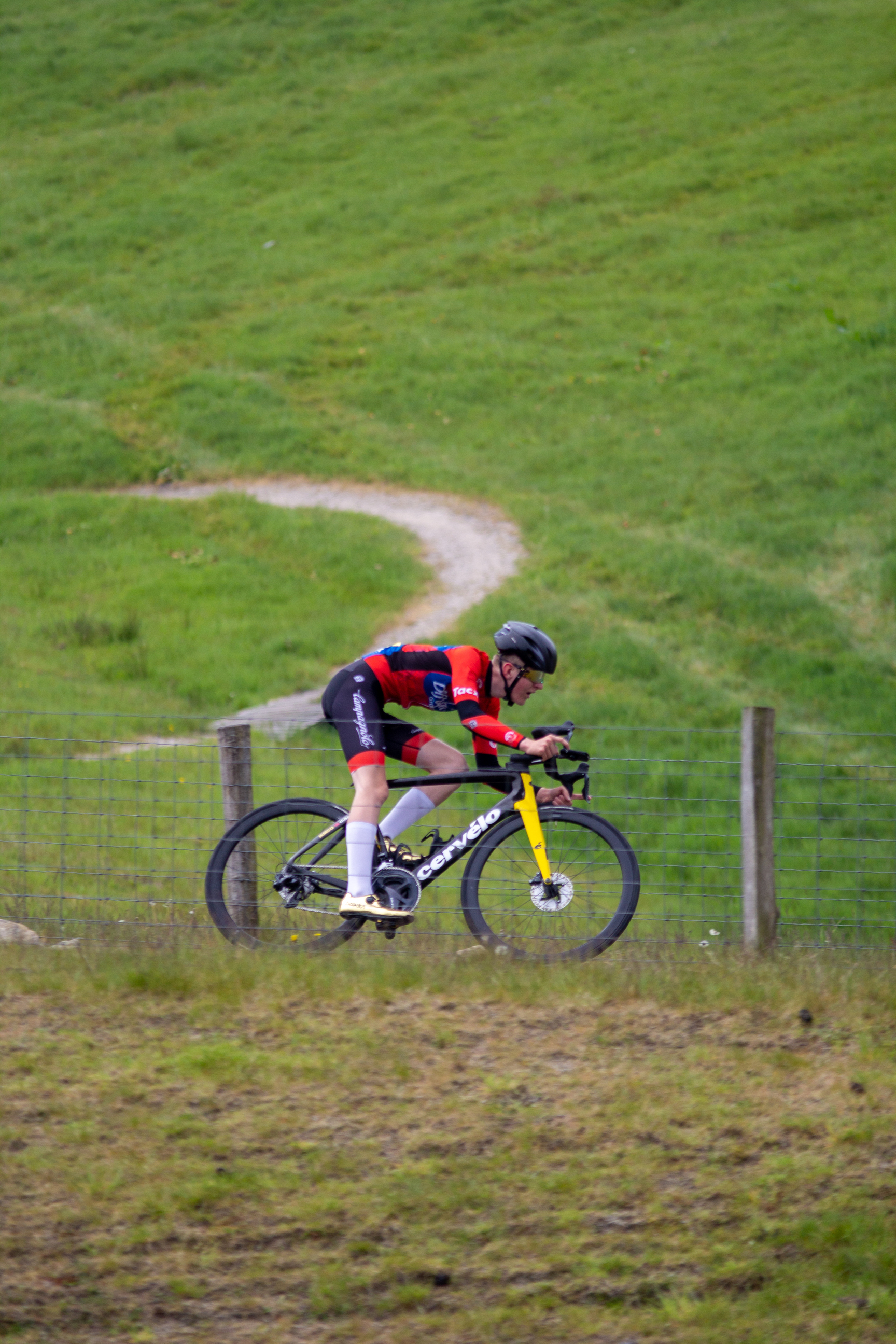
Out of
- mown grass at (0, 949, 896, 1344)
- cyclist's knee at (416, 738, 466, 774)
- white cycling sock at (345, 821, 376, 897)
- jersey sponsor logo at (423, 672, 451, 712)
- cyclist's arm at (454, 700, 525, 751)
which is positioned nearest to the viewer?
mown grass at (0, 949, 896, 1344)

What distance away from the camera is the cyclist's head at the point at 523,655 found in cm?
659

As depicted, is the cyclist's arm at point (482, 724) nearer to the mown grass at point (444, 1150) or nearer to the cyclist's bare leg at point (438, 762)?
the cyclist's bare leg at point (438, 762)

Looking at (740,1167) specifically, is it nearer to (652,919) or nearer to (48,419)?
(652,919)

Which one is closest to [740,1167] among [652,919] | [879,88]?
[652,919]

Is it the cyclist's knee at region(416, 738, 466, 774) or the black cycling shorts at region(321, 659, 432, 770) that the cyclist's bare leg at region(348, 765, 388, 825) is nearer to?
the black cycling shorts at region(321, 659, 432, 770)

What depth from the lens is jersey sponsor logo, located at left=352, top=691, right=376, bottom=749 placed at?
6699 mm

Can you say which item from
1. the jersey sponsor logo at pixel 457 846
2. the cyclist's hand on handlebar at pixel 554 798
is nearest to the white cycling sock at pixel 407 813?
the jersey sponsor logo at pixel 457 846

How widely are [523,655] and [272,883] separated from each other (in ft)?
5.84

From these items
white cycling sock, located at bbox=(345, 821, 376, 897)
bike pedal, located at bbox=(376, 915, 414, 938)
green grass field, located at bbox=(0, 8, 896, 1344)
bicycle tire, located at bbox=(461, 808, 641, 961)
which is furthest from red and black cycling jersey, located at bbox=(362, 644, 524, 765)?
green grass field, located at bbox=(0, 8, 896, 1344)

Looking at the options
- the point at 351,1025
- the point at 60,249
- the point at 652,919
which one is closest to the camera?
the point at 351,1025

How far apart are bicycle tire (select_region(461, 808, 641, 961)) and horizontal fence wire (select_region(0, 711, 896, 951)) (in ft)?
0.96

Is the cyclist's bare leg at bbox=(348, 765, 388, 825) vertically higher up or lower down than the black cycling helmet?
lower down

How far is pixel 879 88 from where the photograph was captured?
37469mm

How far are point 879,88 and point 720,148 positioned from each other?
209 inches
